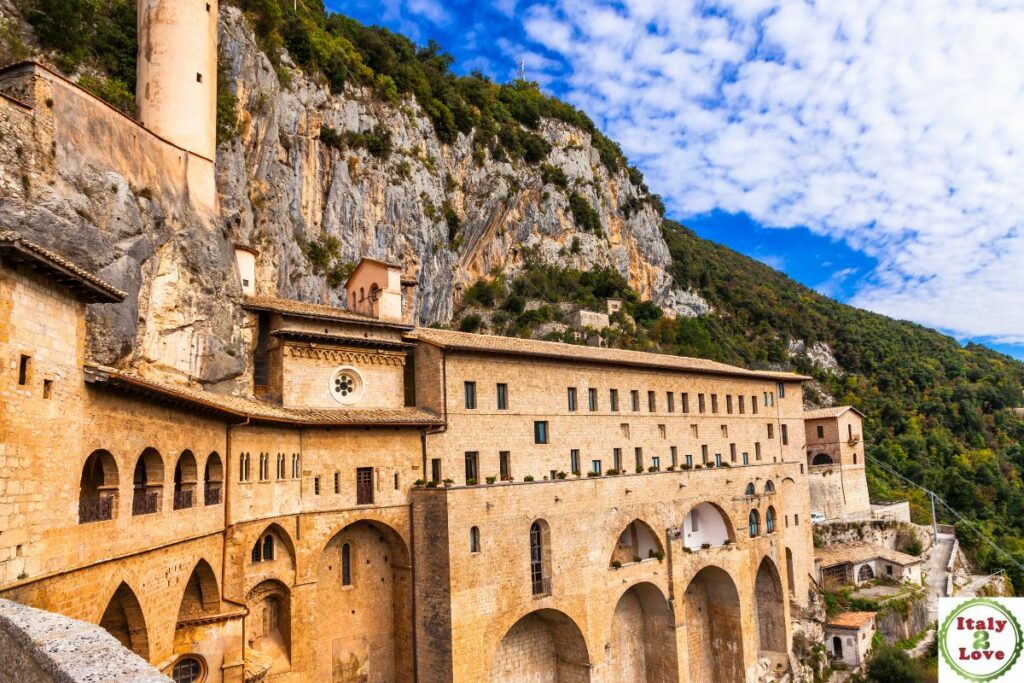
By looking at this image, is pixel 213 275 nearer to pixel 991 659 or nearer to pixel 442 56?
pixel 991 659

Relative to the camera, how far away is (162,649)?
50.9 ft

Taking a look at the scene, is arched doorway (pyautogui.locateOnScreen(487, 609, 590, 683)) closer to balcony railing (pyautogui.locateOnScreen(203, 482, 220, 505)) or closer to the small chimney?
balcony railing (pyautogui.locateOnScreen(203, 482, 220, 505))

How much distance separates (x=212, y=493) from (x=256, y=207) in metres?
21.7

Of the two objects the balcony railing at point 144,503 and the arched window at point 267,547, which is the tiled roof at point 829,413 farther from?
the balcony railing at point 144,503

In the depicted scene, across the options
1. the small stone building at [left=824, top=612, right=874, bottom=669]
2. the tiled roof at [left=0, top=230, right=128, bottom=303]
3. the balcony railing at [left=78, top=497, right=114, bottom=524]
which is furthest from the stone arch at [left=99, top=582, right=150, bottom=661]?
the small stone building at [left=824, top=612, right=874, bottom=669]

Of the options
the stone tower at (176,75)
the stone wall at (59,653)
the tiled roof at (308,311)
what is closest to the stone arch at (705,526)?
the tiled roof at (308,311)

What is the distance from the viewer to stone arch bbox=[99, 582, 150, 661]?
14555 mm

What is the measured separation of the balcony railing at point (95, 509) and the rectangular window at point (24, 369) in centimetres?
287

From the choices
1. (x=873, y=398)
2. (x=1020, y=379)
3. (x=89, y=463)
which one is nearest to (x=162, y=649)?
(x=89, y=463)

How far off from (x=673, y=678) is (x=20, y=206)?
29789mm

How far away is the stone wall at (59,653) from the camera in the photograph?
5.31 meters

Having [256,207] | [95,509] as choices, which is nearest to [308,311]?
[95,509]

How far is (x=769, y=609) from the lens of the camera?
3659cm

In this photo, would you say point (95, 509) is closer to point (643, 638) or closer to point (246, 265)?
point (246, 265)
